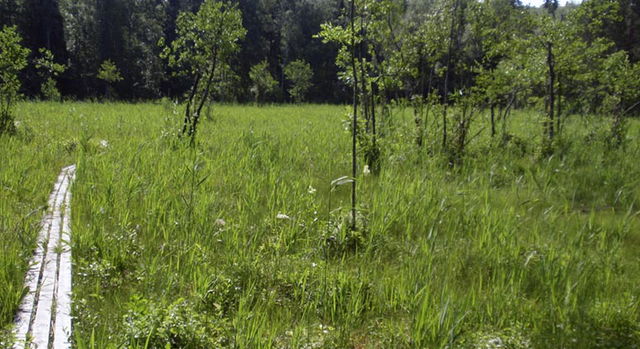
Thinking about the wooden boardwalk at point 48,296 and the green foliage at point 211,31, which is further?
the green foliage at point 211,31

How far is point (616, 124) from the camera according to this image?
31.9 feet

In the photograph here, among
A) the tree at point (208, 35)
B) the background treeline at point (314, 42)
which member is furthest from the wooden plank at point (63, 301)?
the background treeline at point (314, 42)

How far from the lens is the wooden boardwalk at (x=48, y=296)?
2156 millimetres

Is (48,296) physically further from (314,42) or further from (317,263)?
(314,42)

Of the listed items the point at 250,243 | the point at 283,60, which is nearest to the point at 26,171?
the point at 250,243

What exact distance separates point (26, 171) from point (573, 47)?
10.7 metres

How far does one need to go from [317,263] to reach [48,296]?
182 cm

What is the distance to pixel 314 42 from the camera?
48.8m

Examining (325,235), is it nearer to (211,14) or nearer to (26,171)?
(26,171)

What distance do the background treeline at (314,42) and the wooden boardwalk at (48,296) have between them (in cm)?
560

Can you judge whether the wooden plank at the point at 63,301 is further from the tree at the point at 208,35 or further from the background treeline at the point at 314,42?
the background treeline at the point at 314,42

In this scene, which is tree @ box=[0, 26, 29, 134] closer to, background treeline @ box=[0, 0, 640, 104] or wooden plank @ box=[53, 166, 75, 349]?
background treeline @ box=[0, 0, 640, 104]

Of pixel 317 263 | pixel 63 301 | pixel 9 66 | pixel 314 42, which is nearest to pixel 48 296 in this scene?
pixel 63 301

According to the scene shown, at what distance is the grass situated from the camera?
2.43m
